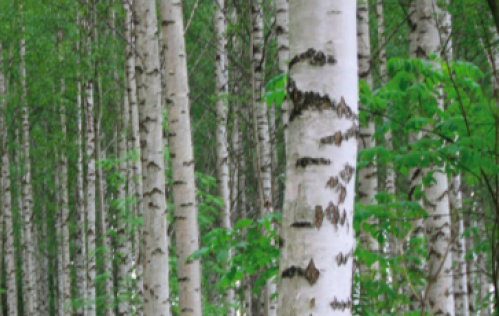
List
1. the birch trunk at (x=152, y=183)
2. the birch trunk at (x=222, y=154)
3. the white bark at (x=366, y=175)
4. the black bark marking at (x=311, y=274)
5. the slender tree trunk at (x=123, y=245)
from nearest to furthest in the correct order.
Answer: the black bark marking at (x=311, y=274) < the white bark at (x=366, y=175) < the birch trunk at (x=152, y=183) < the birch trunk at (x=222, y=154) < the slender tree trunk at (x=123, y=245)

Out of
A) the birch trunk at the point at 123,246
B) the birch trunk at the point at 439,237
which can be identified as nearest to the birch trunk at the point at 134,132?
the birch trunk at the point at 123,246

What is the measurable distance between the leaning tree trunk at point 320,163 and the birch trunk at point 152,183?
3.65 meters

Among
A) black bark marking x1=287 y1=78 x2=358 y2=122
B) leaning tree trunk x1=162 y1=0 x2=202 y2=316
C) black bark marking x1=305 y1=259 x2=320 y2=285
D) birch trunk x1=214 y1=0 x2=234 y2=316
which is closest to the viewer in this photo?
black bark marking x1=305 y1=259 x2=320 y2=285

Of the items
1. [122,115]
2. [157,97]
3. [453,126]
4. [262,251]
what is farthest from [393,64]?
[122,115]

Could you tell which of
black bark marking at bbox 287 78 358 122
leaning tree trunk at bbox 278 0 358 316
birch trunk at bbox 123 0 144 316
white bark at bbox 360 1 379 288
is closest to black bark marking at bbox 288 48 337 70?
leaning tree trunk at bbox 278 0 358 316

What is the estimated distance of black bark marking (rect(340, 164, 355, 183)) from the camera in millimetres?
1747

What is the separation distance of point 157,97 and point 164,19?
916mm

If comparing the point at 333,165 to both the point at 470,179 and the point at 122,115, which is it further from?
the point at 122,115

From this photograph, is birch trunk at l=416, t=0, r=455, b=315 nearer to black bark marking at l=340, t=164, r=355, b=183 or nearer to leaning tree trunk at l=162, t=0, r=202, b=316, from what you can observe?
leaning tree trunk at l=162, t=0, r=202, b=316

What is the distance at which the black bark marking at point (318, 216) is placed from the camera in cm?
168

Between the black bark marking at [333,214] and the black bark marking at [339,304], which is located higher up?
the black bark marking at [333,214]

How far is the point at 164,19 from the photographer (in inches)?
186

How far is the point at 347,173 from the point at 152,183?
3777 millimetres

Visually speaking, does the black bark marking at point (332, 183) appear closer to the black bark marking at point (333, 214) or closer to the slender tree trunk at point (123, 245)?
the black bark marking at point (333, 214)
